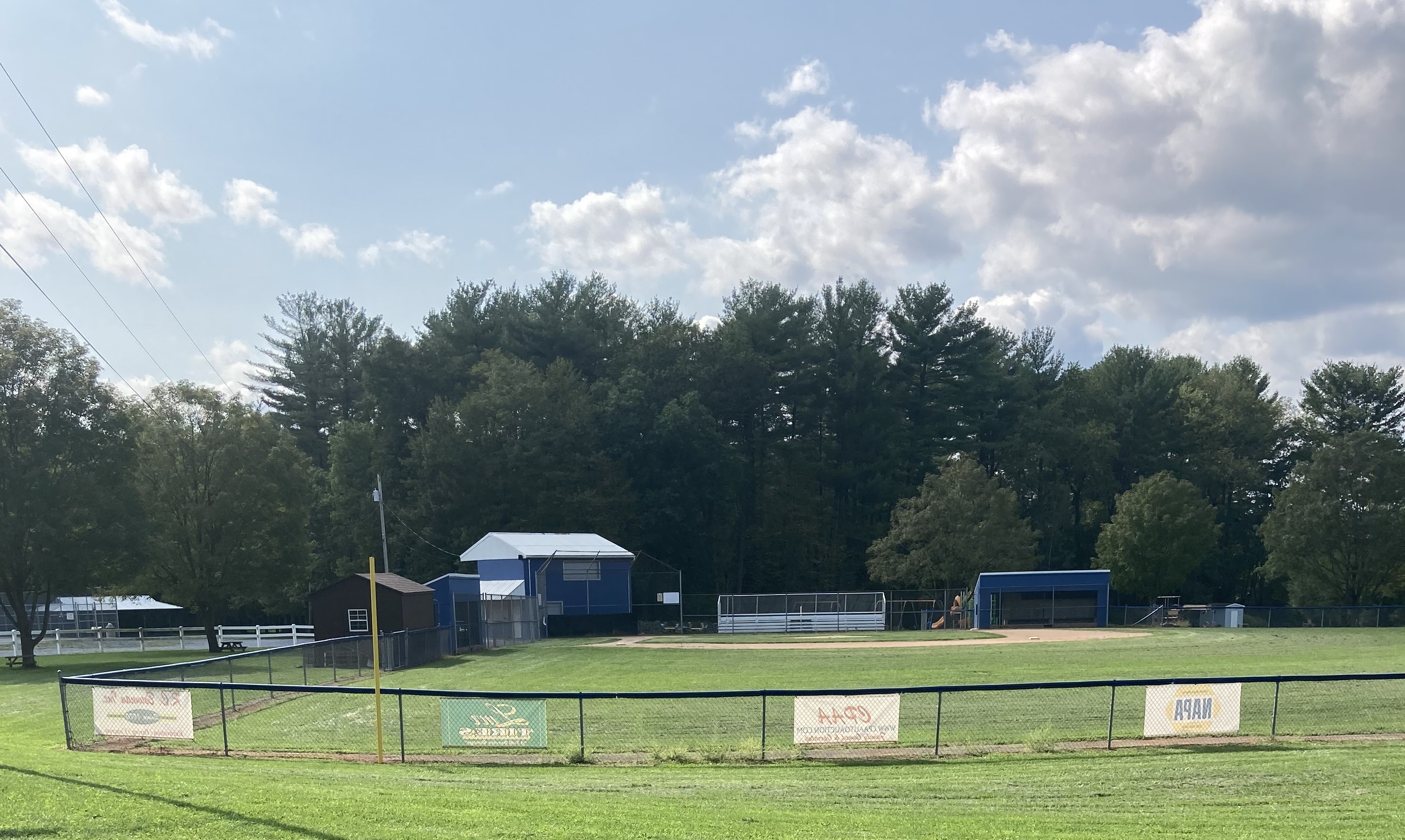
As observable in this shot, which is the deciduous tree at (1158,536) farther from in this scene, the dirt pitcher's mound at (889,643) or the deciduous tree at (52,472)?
the deciduous tree at (52,472)

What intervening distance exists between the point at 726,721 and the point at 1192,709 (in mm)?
8158

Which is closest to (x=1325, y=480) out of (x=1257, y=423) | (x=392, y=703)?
(x=1257, y=423)

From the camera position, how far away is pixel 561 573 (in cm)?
5822

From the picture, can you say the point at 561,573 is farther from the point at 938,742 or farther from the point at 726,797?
the point at 726,797

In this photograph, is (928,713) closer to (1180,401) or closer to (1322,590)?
(1322,590)

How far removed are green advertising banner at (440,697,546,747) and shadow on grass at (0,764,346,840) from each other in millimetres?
5431

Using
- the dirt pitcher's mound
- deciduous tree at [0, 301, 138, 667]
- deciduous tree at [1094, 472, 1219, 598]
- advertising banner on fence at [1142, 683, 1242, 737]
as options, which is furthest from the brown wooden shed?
deciduous tree at [1094, 472, 1219, 598]

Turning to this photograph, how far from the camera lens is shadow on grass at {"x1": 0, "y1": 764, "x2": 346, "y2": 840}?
1000 cm

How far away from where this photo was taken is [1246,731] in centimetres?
1784

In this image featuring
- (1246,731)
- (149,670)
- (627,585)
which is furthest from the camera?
(627,585)

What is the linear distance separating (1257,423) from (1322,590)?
19.6 metres

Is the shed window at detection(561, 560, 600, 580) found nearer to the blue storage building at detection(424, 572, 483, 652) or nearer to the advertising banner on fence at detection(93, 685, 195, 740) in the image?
the blue storage building at detection(424, 572, 483, 652)

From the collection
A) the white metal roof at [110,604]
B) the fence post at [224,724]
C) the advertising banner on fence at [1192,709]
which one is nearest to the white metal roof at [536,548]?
the white metal roof at [110,604]

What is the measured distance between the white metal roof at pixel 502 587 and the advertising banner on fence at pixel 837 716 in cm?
3894
